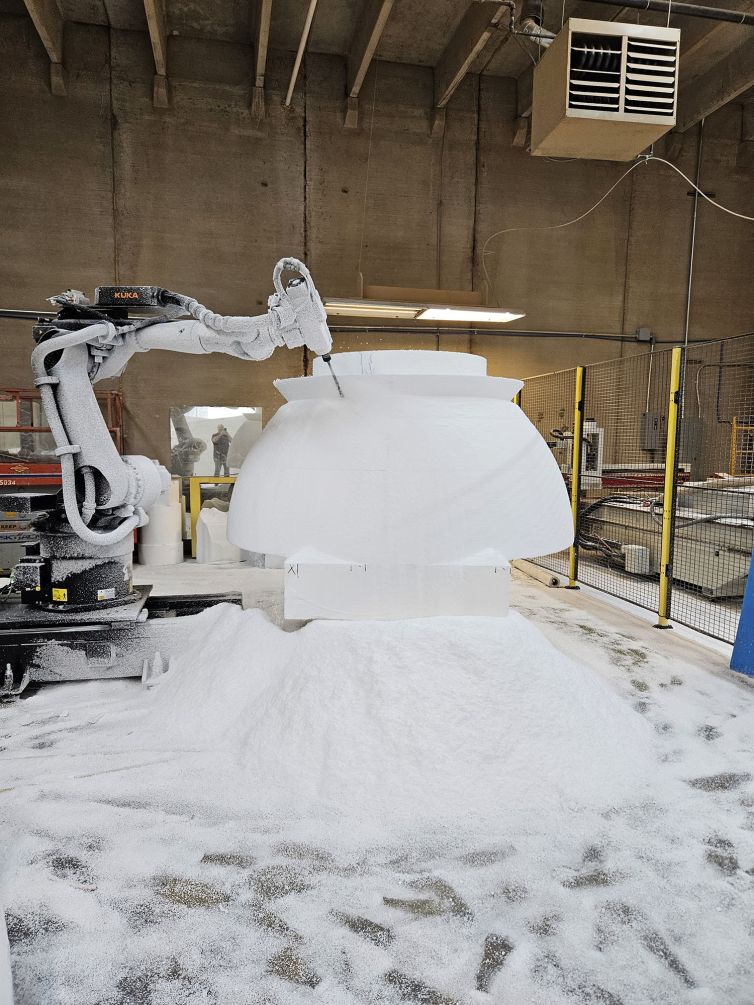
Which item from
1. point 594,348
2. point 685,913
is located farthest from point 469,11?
point 685,913

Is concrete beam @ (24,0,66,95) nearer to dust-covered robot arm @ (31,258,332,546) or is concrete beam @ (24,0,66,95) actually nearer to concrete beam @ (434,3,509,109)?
concrete beam @ (434,3,509,109)

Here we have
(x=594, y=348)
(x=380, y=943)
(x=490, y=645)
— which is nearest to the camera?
(x=380, y=943)

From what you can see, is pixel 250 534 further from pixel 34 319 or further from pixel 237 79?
pixel 237 79

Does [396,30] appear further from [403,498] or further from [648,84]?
[403,498]

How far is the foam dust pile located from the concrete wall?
16.3 feet

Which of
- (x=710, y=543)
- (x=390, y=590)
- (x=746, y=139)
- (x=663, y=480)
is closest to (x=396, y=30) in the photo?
(x=746, y=139)

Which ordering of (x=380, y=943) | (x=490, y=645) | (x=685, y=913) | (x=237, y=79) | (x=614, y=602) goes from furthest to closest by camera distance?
1. (x=237, y=79)
2. (x=614, y=602)
3. (x=490, y=645)
4. (x=685, y=913)
5. (x=380, y=943)

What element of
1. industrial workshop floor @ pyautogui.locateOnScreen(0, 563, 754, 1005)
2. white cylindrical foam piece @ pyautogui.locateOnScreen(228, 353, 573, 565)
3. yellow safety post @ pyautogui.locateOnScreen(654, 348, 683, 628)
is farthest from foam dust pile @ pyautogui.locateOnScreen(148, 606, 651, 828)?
yellow safety post @ pyautogui.locateOnScreen(654, 348, 683, 628)

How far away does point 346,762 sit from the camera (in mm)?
2205

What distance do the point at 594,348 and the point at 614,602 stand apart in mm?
4106

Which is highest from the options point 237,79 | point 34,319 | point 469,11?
point 469,11

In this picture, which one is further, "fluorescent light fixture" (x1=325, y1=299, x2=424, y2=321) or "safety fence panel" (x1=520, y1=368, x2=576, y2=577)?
"safety fence panel" (x1=520, y1=368, x2=576, y2=577)

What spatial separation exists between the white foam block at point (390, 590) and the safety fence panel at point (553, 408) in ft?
13.6

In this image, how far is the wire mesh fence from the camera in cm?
462
